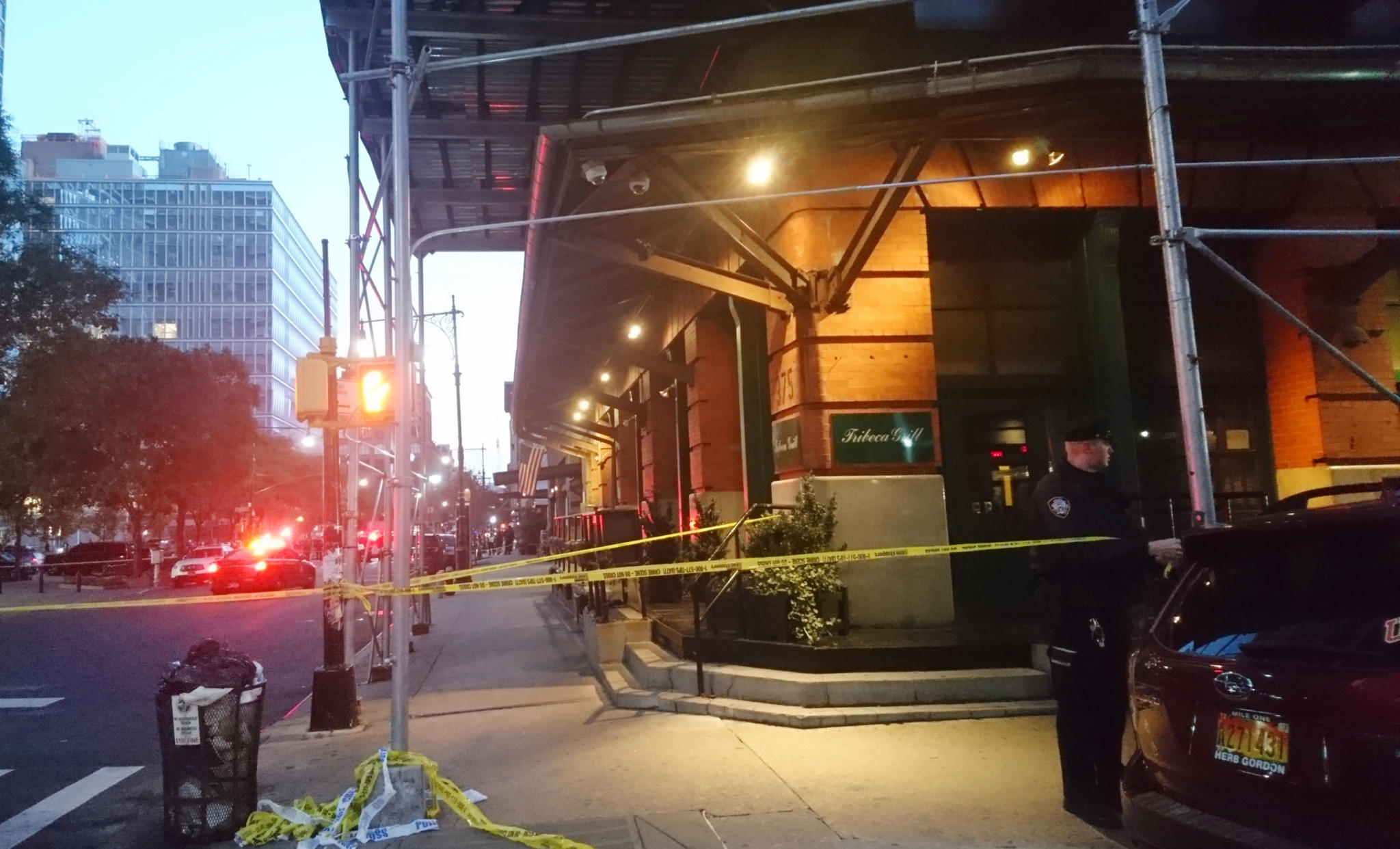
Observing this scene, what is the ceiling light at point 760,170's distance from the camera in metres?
9.12

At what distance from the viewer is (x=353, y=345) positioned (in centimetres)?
1020

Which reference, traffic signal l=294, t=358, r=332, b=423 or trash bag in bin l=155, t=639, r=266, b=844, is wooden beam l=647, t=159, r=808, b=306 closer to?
traffic signal l=294, t=358, r=332, b=423

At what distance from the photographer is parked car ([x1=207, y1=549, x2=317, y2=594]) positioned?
2917cm

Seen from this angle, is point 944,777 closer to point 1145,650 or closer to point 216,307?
point 1145,650

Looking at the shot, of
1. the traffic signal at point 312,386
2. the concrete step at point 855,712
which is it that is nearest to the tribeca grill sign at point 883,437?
the concrete step at point 855,712

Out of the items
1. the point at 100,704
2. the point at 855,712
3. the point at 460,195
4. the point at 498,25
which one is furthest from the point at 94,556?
the point at 855,712

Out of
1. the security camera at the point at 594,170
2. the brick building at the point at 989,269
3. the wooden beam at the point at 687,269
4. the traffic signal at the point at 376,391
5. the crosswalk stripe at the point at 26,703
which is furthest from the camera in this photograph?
the crosswalk stripe at the point at 26,703

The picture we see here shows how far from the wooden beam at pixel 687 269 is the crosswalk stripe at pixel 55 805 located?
245 inches

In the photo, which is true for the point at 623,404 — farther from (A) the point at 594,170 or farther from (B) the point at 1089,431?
(B) the point at 1089,431

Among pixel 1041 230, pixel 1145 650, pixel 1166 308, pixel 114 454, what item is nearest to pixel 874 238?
pixel 1041 230

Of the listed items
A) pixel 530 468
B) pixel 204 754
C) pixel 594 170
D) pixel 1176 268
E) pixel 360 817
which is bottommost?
pixel 360 817

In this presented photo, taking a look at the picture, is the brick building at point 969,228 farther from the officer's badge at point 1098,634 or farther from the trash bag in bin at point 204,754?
the trash bag in bin at point 204,754

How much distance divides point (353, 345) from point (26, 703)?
5810mm

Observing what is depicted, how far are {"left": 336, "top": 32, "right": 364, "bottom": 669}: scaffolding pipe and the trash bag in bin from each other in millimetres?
2652
